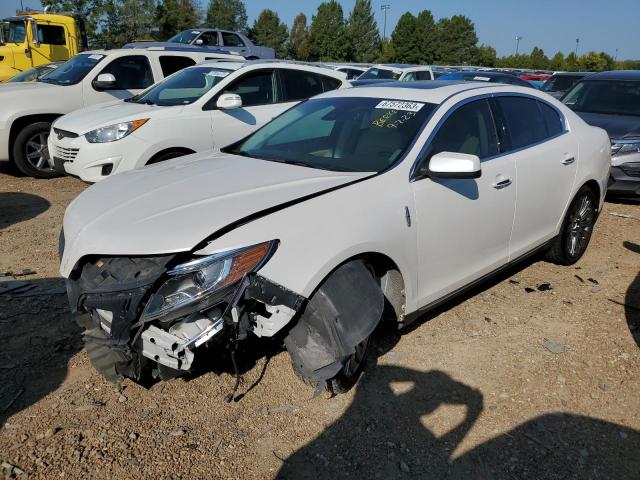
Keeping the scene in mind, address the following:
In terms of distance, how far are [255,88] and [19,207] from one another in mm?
3259

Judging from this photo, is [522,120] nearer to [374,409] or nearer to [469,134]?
[469,134]

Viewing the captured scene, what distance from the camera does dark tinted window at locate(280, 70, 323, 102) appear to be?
7.44 meters

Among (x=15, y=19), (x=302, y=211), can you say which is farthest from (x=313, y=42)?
(x=302, y=211)

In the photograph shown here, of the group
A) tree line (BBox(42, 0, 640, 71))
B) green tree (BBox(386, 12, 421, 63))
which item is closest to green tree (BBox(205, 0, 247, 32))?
tree line (BBox(42, 0, 640, 71))

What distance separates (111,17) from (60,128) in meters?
41.0

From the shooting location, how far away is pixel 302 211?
2.80 meters

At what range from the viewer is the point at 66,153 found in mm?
6465

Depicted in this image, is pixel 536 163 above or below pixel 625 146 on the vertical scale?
above

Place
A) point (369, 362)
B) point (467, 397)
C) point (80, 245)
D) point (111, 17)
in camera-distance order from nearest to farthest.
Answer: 1. point (80, 245)
2. point (467, 397)
3. point (369, 362)
4. point (111, 17)

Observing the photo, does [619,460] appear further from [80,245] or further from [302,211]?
[80,245]

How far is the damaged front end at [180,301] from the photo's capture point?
2496 millimetres

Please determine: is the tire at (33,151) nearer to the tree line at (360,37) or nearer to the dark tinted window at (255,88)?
the dark tinted window at (255,88)

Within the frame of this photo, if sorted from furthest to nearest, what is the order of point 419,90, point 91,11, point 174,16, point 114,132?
point 174,16 < point 91,11 < point 114,132 < point 419,90

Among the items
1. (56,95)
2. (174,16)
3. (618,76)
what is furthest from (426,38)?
(56,95)
